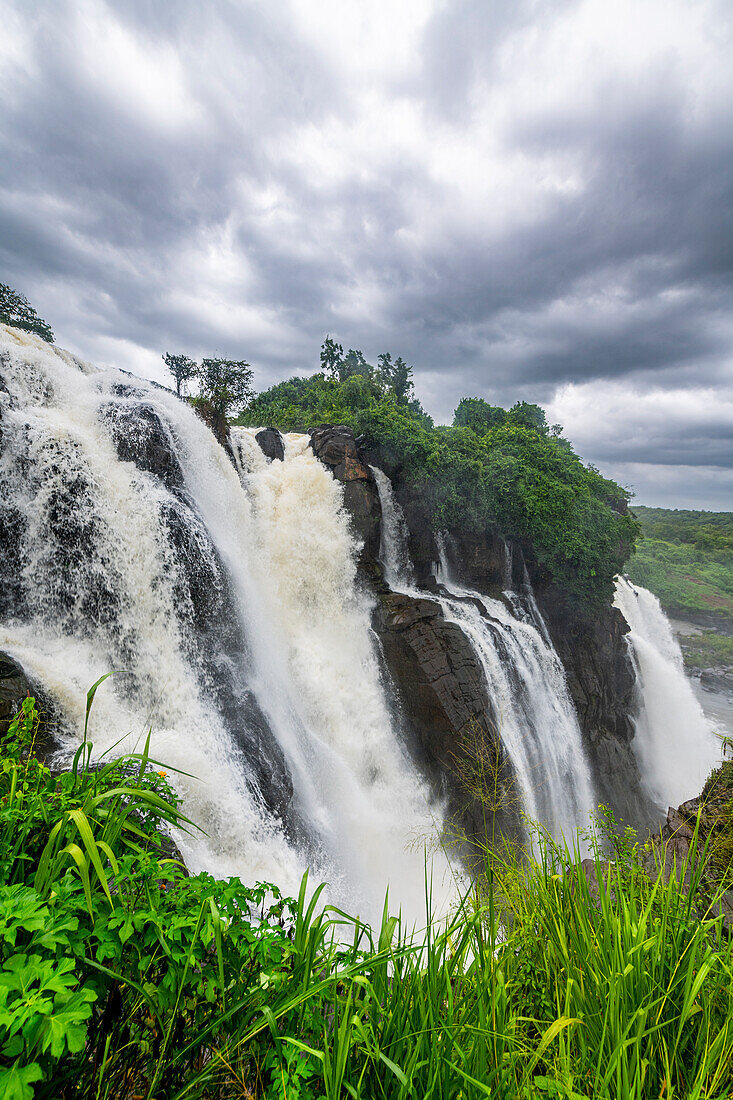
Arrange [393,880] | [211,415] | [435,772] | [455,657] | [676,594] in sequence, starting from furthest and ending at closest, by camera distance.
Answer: [676,594], [211,415], [455,657], [435,772], [393,880]

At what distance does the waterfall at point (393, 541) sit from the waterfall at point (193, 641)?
290 cm

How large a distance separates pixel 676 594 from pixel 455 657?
127 feet

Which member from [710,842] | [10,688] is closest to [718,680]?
[710,842]

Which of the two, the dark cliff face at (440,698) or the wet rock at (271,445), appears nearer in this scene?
the dark cliff face at (440,698)

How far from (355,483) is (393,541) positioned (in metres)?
2.30

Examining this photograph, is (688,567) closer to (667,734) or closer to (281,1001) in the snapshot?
(667,734)

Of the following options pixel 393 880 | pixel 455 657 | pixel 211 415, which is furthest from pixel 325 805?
pixel 211 415

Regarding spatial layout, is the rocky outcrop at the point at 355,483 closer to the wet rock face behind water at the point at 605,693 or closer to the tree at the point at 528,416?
the wet rock face behind water at the point at 605,693

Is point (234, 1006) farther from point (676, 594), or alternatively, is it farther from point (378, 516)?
point (676, 594)

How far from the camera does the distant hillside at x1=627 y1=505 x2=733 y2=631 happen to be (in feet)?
124

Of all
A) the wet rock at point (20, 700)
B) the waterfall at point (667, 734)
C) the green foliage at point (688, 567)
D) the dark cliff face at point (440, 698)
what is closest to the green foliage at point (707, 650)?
the green foliage at point (688, 567)

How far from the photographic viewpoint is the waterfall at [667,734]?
51.0 feet

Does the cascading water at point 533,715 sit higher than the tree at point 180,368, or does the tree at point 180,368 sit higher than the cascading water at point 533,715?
the tree at point 180,368

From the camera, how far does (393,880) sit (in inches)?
297
